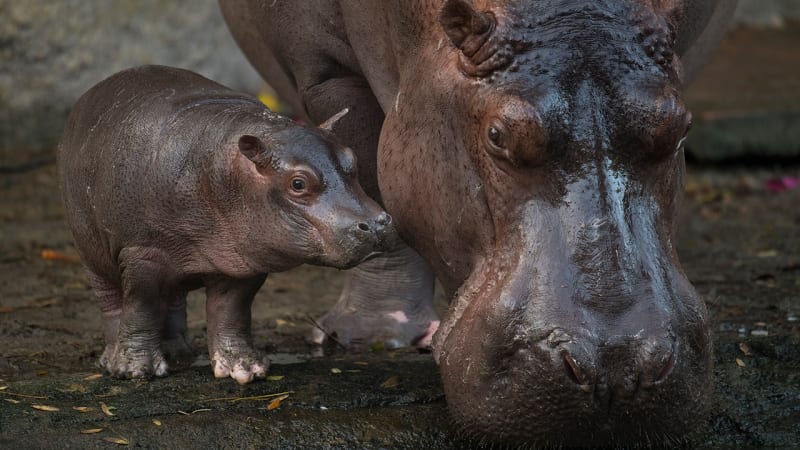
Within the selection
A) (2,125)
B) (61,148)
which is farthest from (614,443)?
(2,125)

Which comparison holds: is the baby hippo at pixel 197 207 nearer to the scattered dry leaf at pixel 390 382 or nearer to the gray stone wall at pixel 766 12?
the scattered dry leaf at pixel 390 382

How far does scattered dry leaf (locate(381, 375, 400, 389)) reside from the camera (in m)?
3.98

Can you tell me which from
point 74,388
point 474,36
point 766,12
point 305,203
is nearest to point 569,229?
point 474,36

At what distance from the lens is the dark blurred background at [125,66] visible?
860cm

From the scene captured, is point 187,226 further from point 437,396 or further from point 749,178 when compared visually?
point 749,178

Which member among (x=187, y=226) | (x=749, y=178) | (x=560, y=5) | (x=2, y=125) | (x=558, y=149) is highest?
(x=560, y=5)

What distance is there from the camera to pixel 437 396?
3910 mm

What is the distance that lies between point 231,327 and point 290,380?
0.26 metres

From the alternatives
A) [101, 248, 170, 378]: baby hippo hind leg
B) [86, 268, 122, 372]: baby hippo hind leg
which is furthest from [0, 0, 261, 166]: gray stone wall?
[101, 248, 170, 378]: baby hippo hind leg

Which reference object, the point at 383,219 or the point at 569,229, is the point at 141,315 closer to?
the point at 383,219

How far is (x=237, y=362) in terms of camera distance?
405 centimetres

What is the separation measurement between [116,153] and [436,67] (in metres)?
1.05

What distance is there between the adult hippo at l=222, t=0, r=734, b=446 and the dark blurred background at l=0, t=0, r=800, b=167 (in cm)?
527

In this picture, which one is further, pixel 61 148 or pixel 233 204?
pixel 61 148
